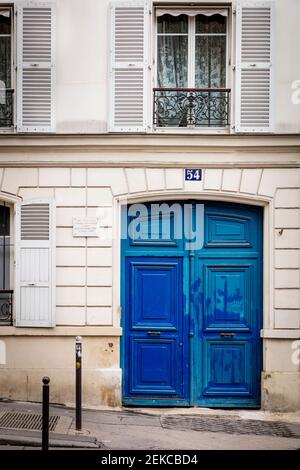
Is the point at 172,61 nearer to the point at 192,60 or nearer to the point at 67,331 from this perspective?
the point at 192,60

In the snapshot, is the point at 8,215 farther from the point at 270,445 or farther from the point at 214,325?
the point at 270,445

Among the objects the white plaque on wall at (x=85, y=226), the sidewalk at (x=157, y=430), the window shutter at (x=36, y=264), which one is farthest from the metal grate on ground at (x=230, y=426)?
the white plaque on wall at (x=85, y=226)

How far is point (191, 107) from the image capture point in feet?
30.5

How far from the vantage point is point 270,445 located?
7.71 metres

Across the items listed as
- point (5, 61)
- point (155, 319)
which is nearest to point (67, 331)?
point (155, 319)

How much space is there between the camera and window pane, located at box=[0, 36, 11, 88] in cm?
946

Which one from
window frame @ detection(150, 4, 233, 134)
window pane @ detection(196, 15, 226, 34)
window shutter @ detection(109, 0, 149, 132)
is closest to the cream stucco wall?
window frame @ detection(150, 4, 233, 134)

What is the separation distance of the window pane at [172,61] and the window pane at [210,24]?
27 cm

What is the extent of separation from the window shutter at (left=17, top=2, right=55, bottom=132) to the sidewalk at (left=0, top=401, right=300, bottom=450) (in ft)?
13.0

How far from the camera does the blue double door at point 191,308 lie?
370 inches

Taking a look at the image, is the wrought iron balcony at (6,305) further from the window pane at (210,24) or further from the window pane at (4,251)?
the window pane at (210,24)

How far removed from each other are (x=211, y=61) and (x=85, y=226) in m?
3.00

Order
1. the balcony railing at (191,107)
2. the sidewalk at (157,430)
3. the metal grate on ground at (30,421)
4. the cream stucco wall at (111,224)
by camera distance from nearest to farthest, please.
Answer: the sidewalk at (157,430) → the metal grate on ground at (30,421) → the cream stucco wall at (111,224) → the balcony railing at (191,107)

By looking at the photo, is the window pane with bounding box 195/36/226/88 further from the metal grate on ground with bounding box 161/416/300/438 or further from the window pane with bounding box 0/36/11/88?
the metal grate on ground with bounding box 161/416/300/438
